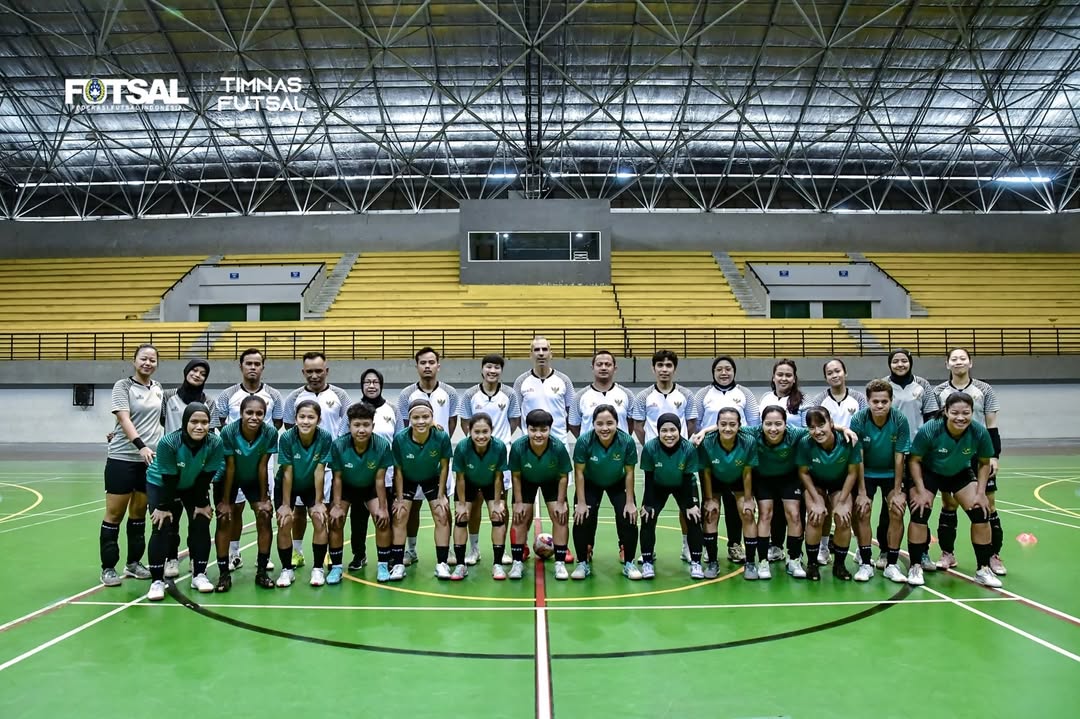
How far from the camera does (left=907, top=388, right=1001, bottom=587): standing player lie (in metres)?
6.55

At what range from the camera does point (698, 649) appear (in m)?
4.96

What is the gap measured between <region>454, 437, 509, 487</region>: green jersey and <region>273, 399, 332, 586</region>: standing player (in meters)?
1.20

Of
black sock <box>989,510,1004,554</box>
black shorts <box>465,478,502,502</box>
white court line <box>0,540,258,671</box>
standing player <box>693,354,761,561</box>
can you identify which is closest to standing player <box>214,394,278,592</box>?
white court line <box>0,540,258,671</box>

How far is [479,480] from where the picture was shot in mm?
7020

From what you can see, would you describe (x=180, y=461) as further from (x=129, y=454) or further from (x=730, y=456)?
(x=730, y=456)

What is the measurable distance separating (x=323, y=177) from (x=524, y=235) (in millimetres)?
9538

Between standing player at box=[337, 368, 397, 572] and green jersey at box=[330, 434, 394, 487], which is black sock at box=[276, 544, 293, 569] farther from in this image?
green jersey at box=[330, 434, 394, 487]

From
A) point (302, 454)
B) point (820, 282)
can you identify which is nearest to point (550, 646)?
point (302, 454)

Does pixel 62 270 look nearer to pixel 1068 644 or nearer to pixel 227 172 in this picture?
pixel 227 172

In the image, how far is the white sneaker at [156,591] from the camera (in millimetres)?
6095

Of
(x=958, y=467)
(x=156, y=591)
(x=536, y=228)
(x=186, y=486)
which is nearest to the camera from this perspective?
(x=156, y=591)

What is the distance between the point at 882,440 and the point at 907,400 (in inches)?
46.2

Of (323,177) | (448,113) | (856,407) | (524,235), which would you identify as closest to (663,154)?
(524,235)

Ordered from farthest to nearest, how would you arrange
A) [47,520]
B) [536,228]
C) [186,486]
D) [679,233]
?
[679,233] → [536,228] → [47,520] → [186,486]
